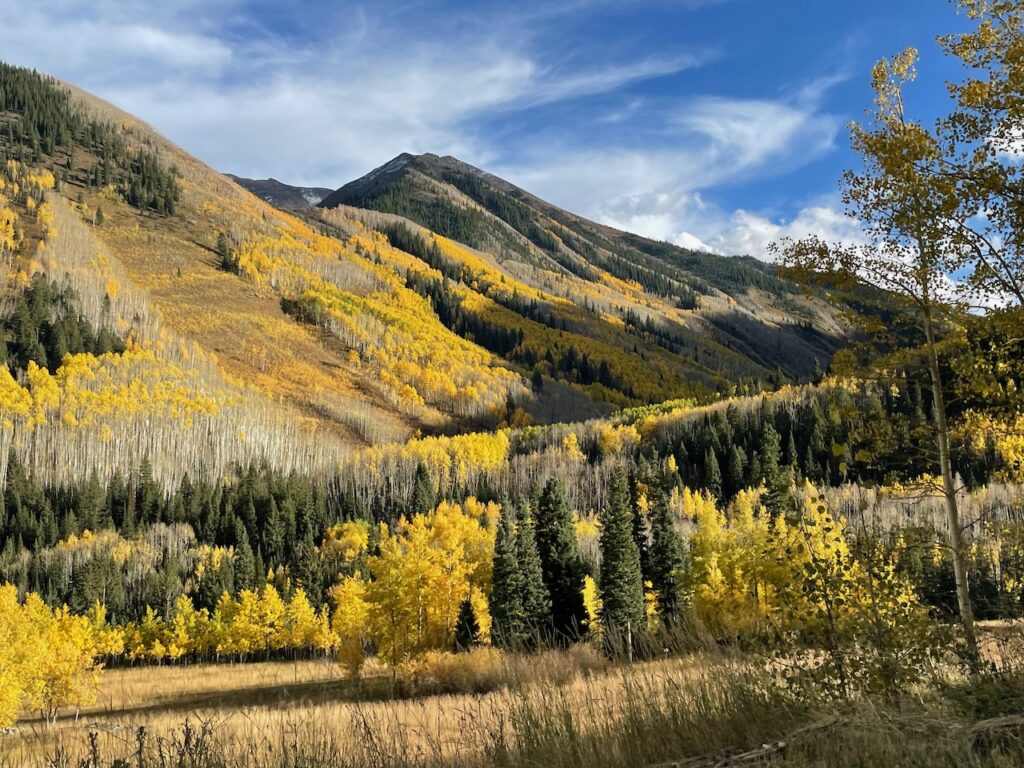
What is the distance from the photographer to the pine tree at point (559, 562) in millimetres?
46562

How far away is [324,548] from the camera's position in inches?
4798

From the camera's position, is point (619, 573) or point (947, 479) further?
point (619, 573)

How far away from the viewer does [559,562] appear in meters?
48.2

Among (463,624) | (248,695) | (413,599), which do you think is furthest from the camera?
(248,695)

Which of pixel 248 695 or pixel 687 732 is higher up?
pixel 687 732

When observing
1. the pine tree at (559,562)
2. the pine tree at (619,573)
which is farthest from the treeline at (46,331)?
the pine tree at (619,573)

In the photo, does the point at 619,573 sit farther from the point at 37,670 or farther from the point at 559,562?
the point at 37,670

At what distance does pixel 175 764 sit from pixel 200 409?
181479 mm

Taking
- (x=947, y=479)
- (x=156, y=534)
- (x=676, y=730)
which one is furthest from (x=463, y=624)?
(x=156, y=534)

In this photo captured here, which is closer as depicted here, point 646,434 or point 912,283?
point 912,283

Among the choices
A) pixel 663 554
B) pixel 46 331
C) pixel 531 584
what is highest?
pixel 46 331

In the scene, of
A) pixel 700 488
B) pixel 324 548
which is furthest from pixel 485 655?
pixel 700 488

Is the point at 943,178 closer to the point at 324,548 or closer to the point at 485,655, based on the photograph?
the point at 485,655

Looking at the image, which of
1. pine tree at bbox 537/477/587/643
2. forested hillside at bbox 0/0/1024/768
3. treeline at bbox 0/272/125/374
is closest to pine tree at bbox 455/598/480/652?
forested hillside at bbox 0/0/1024/768
